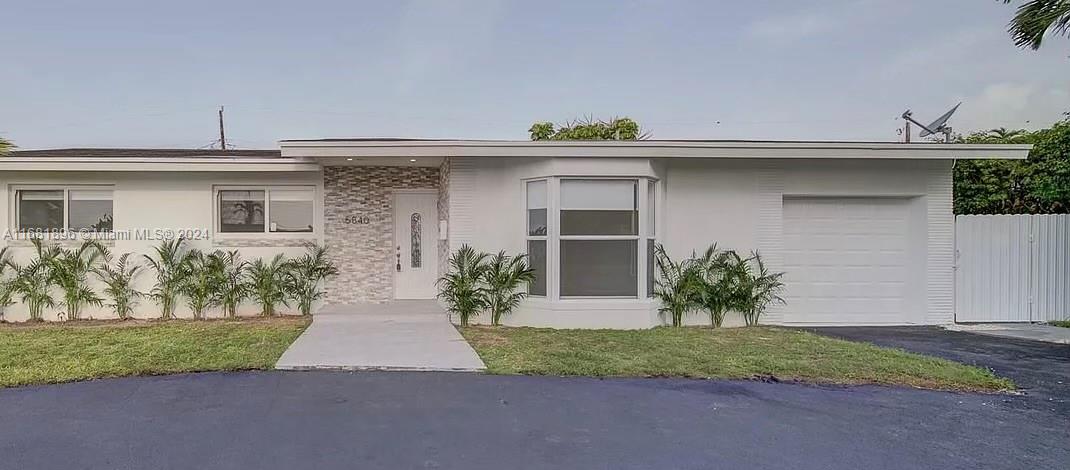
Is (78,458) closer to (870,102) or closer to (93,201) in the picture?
(93,201)

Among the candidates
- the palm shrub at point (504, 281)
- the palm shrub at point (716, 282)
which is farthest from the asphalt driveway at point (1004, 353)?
the palm shrub at point (504, 281)

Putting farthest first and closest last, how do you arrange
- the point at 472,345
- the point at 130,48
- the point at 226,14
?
the point at 130,48
the point at 226,14
the point at 472,345

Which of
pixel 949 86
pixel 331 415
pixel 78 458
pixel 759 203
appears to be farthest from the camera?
pixel 949 86

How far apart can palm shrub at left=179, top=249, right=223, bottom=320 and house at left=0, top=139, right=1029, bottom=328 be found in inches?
15.6

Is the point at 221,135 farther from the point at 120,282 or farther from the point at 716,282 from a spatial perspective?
the point at 716,282

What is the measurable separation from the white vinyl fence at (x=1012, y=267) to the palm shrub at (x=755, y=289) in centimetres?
303

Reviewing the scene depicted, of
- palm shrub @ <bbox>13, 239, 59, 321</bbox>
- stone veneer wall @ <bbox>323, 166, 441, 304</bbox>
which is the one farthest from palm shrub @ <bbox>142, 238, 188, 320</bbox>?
stone veneer wall @ <bbox>323, 166, 441, 304</bbox>

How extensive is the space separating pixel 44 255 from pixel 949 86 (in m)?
20.5

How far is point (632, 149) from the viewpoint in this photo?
8922 millimetres

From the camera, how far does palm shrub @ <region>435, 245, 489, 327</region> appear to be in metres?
9.27

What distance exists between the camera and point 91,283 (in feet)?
33.5

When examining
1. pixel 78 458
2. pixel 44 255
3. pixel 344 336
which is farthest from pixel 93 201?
pixel 78 458

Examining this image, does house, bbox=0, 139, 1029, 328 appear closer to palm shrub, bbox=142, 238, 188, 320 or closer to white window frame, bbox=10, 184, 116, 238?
white window frame, bbox=10, 184, 116, 238

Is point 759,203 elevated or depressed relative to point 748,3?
depressed
